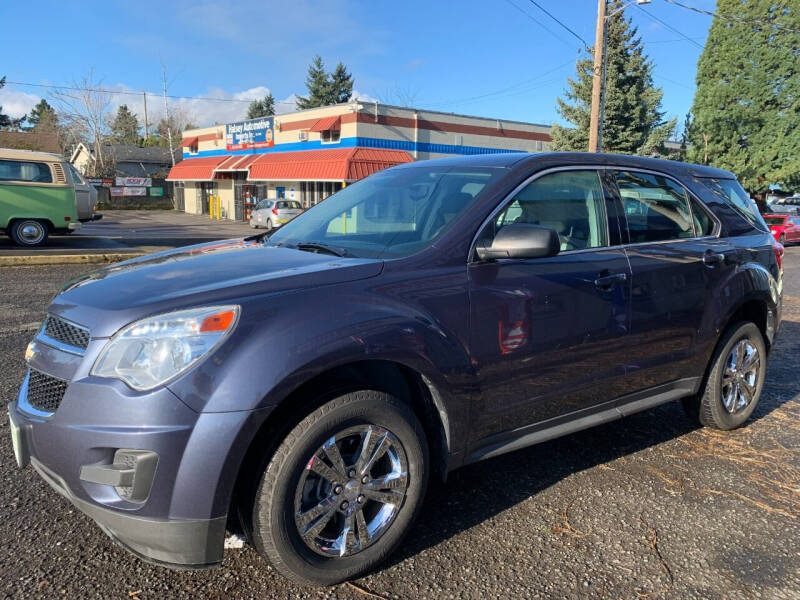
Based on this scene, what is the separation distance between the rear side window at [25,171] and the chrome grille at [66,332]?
15427mm

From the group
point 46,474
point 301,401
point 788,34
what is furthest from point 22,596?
point 788,34

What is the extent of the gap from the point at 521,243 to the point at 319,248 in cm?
100

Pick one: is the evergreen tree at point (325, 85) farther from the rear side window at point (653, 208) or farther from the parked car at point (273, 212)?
the rear side window at point (653, 208)

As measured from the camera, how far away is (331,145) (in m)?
33.1

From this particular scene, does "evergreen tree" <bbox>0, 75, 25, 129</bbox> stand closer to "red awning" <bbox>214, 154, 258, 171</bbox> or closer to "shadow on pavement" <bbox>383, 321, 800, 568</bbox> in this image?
"red awning" <bbox>214, 154, 258, 171</bbox>

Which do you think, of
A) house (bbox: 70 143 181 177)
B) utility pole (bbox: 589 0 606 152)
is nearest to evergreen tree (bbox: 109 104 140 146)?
house (bbox: 70 143 181 177)

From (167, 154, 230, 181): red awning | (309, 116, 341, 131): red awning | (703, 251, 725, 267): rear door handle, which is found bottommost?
(703, 251, 725, 267): rear door handle

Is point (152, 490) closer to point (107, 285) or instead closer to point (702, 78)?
point (107, 285)

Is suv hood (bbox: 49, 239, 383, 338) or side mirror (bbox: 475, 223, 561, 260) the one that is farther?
side mirror (bbox: 475, 223, 561, 260)

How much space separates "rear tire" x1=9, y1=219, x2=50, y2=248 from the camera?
608 inches

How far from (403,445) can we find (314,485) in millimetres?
405

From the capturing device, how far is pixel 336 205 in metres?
3.77

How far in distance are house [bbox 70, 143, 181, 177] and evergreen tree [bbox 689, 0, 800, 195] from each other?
48950 millimetres

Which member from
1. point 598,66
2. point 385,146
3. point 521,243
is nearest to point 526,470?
point 521,243
